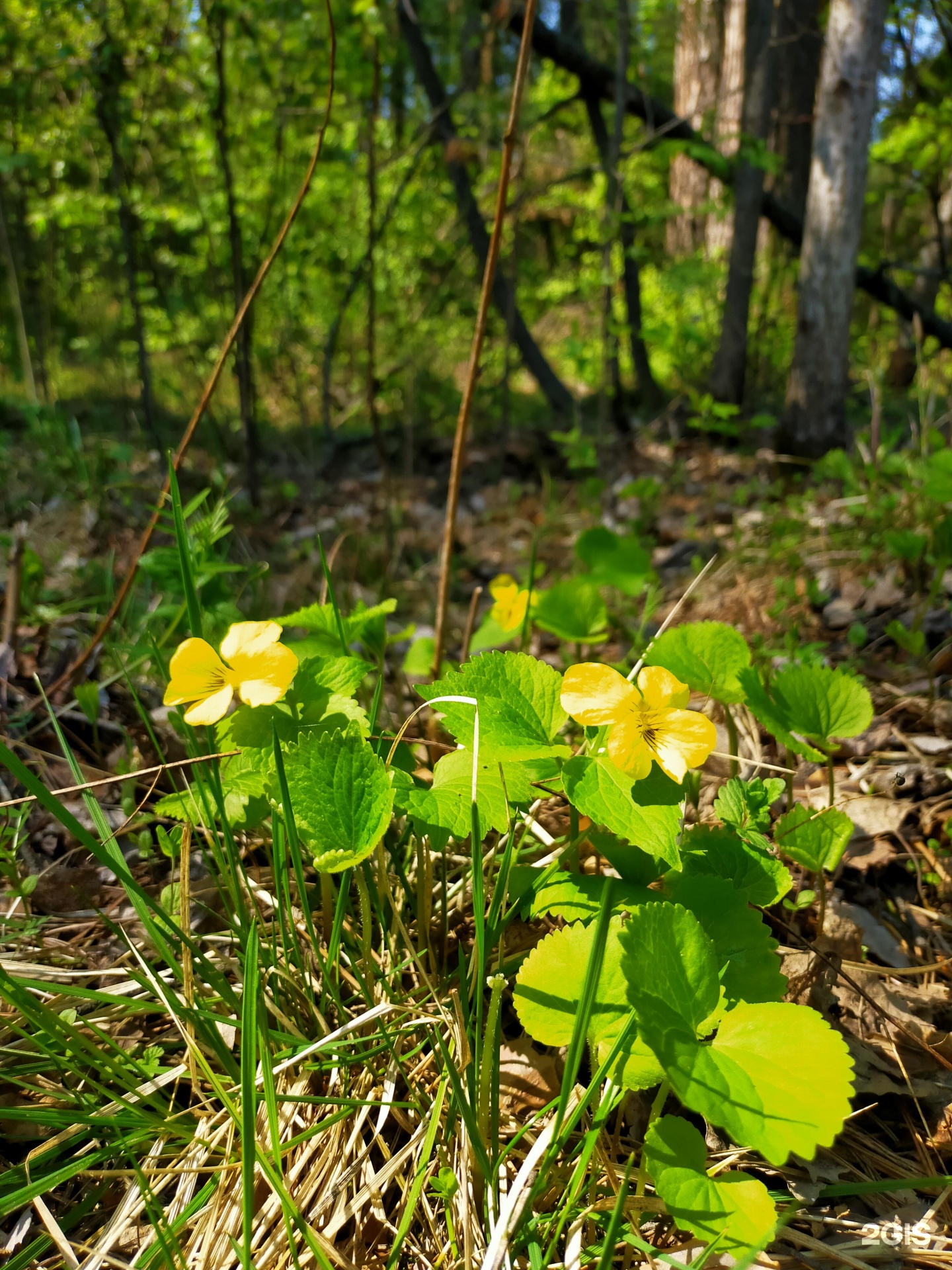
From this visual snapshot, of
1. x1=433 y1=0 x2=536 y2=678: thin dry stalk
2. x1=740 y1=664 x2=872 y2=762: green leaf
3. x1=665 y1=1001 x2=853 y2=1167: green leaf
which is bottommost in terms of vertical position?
x1=665 y1=1001 x2=853 y2=1167: green leaf

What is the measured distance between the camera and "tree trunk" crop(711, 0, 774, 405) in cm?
444

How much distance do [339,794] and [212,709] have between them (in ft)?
0.59

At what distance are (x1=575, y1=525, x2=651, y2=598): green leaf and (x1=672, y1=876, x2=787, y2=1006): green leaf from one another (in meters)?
1.12

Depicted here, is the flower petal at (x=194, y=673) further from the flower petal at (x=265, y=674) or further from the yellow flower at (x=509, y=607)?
the yellow flower at (x=509, y=607)

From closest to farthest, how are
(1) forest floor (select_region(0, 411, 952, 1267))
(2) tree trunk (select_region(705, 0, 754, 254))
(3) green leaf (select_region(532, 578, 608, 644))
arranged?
(1) forest floor (select_region(0, 411, 952, 1267)) → (3) green leaf (select_region(532, 578, 608, 644)) → (2) tree trunk (select_region(705, 0, 754, 254))

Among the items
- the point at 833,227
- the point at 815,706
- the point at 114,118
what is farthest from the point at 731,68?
the point at 815,706

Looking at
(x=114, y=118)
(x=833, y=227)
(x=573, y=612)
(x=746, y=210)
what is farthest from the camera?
(x=746, y=210)

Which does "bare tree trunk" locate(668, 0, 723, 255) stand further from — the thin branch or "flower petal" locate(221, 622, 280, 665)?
"flower petal" locate(221, 622, 280, 665)

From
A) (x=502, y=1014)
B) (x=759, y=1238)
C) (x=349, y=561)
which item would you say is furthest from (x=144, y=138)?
(x=759, y=1238)

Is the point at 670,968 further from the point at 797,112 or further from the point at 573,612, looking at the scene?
the point at 797,112

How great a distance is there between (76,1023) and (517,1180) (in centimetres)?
63

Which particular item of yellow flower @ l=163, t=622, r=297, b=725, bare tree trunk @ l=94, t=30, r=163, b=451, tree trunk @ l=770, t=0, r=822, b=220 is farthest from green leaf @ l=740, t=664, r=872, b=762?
tree trunk @ l=770, t=0, r=822, b=220

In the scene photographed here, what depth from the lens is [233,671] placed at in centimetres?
93

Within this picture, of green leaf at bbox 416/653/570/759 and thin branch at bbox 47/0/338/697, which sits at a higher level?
thin branch at bbox 47/0/338/697
